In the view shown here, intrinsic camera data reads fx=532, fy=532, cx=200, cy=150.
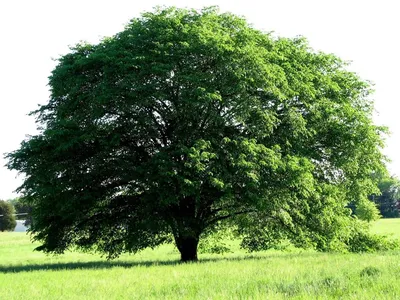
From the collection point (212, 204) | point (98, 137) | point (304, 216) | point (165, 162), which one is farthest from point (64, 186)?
point (304, 216)

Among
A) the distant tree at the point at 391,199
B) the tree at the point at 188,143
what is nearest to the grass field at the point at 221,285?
the tree at the point at 188,143

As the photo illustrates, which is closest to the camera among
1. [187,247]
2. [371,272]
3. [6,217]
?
[371,272]

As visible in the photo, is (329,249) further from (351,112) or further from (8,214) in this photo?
(8,214)

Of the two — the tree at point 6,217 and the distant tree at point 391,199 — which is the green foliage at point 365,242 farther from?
the distant tree at point 391,199

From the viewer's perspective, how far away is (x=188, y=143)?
89.3 feet

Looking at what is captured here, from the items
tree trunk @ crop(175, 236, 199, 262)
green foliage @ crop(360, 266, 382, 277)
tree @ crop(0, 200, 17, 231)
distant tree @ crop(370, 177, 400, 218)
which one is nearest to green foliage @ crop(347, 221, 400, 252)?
tree trunk @ crop(175, 236, 199, 262)

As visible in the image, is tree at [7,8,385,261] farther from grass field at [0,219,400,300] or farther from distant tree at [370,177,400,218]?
distant tree at [370,177,400,218]

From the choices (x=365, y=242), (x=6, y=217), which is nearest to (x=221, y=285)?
(x=365, y=242)

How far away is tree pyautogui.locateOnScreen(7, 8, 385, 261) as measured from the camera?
26.9 meters

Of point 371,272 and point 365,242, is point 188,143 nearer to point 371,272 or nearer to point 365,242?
point 371,272

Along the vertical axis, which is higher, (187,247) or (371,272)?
(187,247)

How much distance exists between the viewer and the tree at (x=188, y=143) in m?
26.9

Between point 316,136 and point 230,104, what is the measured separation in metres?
6.63

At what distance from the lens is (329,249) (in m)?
32.8
